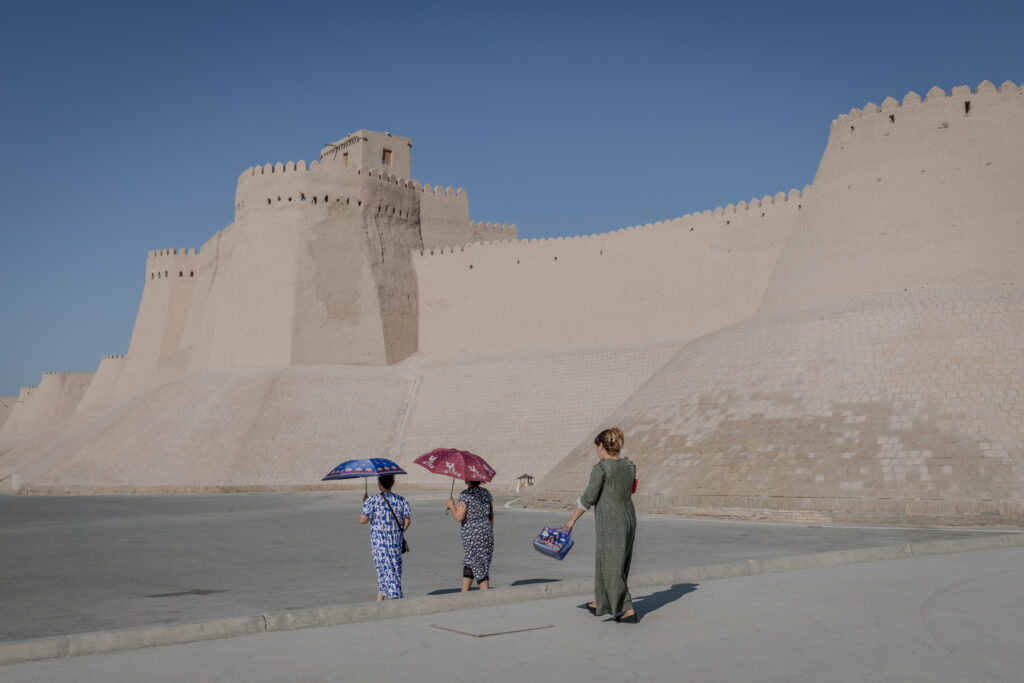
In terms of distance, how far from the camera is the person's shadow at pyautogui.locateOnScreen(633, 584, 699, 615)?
24.4 ft

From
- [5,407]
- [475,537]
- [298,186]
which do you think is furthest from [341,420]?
[5,407]

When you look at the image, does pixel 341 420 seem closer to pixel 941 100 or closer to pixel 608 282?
pixel 608 282

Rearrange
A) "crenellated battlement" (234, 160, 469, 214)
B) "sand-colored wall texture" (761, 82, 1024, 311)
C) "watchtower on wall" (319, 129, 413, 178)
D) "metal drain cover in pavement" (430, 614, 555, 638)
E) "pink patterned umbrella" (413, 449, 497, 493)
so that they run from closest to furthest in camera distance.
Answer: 1. "metal drain cover in pavement" (430, 614, 555, 638)
2. "pink patterned umbrella" (413, 449, 497, 493)
3. "sand-colored wall texture" (761, 82, 1024, 311)
4. "crenellated battlement" (234, 160, 469, 214)
5. "watchtower on wall" (319, 129, 413, 178)

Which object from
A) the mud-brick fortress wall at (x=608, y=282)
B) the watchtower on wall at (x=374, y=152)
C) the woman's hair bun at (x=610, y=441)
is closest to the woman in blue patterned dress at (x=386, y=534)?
the woman's hair bun at (x=610, y=441)

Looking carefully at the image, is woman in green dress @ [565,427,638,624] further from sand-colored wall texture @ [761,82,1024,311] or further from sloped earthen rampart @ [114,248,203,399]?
sloped earthen rampart @ [114,248,203,399]

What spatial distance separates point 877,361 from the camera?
60.8 feet

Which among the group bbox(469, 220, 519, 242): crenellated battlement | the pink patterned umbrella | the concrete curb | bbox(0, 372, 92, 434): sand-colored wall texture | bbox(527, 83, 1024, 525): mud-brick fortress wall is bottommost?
the concrete curb

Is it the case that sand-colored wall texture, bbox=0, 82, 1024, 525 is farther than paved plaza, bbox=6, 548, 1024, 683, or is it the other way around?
sand-colored wall texture, bbox=0, 82, 1024, 525

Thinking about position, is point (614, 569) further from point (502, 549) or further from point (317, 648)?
point (502, 549)

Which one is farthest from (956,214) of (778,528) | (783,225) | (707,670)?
(707,670)

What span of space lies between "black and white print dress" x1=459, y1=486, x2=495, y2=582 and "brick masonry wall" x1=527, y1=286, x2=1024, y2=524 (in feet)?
30.2

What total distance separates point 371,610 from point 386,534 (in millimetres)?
790

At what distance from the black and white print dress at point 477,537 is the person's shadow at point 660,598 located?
1.27 metres

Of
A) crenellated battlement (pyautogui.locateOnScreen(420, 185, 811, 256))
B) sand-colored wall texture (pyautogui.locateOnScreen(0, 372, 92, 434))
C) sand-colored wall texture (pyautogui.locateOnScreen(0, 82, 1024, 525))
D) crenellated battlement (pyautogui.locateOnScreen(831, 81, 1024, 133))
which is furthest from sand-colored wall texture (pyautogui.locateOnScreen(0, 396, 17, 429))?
crenellated battlement (pyautogui.locateOnScreen(831, 81, 1024, 133))
